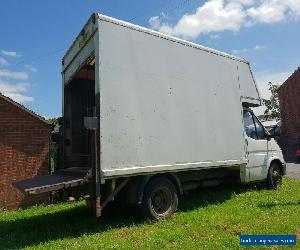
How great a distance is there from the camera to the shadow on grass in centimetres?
732

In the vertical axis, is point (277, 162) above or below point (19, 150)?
below

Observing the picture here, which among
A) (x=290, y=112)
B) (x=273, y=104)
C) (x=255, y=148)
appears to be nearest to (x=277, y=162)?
(x=255, y=148)

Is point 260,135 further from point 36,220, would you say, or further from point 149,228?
point 36,220

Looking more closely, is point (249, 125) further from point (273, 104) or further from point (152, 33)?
point (273, 104)

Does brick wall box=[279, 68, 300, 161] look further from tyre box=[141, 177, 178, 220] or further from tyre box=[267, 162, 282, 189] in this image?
tyre box=[141, 177, 178, 220]

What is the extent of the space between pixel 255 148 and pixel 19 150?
7.10 metres

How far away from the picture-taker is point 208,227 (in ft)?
24.2

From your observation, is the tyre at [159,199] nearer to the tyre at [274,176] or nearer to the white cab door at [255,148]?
the white cab door at [255,148]

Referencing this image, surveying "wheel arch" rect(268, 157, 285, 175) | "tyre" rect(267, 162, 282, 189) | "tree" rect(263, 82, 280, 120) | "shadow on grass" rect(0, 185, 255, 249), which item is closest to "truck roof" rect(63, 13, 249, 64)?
"wheel arch" rect(268, 157, 285, 175)

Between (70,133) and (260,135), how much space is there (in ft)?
17.6

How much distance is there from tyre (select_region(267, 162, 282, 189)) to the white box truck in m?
0.58

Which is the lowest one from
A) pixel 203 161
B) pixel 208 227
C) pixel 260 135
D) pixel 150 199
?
pixel 208 227

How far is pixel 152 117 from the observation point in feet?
25.7

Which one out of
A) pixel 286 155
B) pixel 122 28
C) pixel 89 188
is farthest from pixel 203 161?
pixel 286 155
